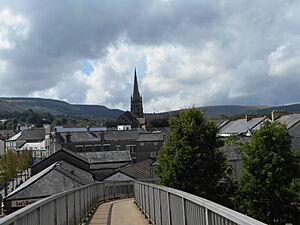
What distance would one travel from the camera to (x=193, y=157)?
134 ft

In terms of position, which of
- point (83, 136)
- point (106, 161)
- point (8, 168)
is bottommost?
point (8, 168)

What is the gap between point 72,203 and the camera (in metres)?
14.6

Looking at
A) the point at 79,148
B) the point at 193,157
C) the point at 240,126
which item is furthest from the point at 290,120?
the point at 193,157

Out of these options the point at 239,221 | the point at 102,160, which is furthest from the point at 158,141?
the point at 239,221

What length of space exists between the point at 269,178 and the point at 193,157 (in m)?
6.36

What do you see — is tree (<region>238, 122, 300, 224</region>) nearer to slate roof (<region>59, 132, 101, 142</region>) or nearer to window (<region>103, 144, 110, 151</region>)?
slate roof (<region>59, 132, 101, 142</region>)

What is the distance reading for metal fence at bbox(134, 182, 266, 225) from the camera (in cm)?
566

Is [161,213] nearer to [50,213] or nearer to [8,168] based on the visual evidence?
[50,213]

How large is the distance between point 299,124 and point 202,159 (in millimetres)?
41075

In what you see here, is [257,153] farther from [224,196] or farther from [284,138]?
[224,196]

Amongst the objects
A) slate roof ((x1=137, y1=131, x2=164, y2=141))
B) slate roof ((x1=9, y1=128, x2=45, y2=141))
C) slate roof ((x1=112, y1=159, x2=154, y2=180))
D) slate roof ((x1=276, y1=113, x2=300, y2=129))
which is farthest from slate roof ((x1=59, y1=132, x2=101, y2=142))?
slate roof ((x1=9, y1=128, x2=45, y2=141))

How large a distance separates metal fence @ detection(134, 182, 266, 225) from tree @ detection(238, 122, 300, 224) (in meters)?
23.2

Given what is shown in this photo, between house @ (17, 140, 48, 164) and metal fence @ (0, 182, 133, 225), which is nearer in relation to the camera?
metal fence @ (0, 182, 133, 225)

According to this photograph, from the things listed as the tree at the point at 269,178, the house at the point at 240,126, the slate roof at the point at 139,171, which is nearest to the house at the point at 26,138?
the house at the point at 240,126
